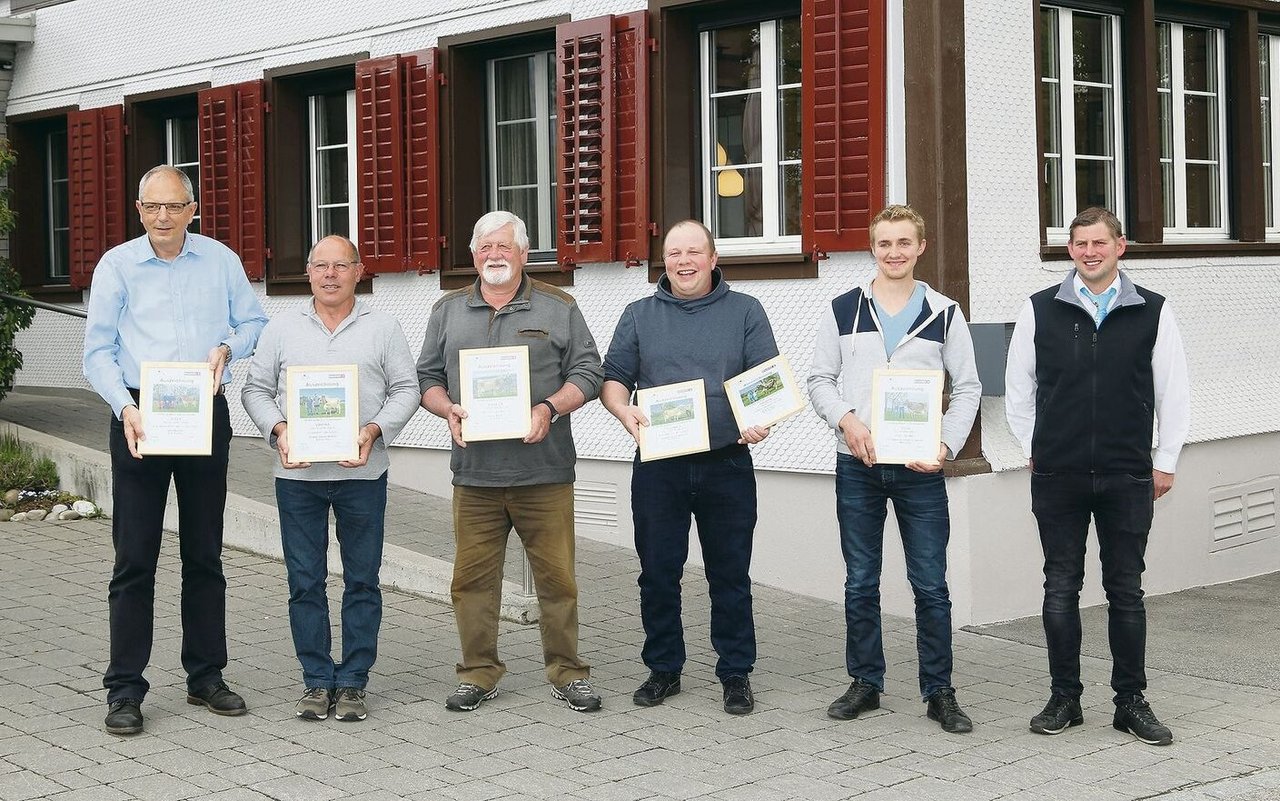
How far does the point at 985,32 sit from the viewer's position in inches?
348

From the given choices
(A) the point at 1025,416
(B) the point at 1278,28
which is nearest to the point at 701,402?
(A) the point at 1025,416

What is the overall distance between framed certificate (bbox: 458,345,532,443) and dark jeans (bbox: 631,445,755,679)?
59 cm

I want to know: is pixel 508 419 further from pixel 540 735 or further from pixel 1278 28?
pixel 1278 28

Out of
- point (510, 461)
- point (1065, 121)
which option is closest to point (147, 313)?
point (510, 461)

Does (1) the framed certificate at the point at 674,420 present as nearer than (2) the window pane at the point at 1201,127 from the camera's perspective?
Yes

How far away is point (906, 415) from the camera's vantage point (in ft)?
20.7

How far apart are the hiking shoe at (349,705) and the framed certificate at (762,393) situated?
5.93 feet

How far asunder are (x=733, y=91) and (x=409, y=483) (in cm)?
365

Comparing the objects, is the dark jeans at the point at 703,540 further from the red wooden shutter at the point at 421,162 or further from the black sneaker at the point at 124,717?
the red wooden shutter at the point at 421,162

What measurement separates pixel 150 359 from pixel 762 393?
91.1 inches

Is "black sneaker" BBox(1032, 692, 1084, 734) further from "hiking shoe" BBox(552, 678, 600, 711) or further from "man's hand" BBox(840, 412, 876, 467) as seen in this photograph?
"hiking shoe" BBox(552, 678, 600, 711)

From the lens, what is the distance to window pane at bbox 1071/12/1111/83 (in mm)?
9758

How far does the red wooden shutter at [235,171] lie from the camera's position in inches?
488

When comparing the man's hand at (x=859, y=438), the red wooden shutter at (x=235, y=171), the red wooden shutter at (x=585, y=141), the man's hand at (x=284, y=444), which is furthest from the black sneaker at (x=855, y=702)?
the red wooden shutter at (x=235, y=171)
